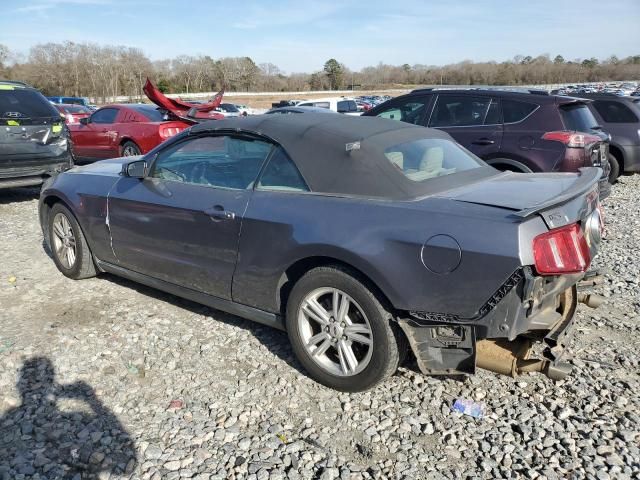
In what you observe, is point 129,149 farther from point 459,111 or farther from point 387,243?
point 387,243

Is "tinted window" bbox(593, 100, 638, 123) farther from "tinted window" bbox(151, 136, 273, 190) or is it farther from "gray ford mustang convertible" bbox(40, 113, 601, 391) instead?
"tinted window" bbox(151, 136, 273, 190)

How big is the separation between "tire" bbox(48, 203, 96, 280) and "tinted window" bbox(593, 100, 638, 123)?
32.5ft

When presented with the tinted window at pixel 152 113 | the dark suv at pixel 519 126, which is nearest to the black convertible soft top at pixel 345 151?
the dark suv at pixel 519 126

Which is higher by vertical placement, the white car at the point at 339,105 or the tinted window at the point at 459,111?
the tinted window at the point at 459,111

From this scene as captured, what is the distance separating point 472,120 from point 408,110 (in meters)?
0.99

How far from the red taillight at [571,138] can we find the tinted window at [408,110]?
176cm

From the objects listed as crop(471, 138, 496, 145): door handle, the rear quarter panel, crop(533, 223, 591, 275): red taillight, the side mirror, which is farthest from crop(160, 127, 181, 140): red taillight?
crop(533, 223, 591, 275): red taillight

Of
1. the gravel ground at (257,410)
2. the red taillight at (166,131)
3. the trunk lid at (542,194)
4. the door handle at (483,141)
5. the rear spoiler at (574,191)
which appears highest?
the rear spoiler at (574,191)

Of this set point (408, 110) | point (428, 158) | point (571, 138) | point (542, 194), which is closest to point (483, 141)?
point (571, 138)

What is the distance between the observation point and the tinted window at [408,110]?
7.54 meters

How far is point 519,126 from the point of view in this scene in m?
6.70

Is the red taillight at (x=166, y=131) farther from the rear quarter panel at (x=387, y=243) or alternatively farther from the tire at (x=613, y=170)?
the tire at (x=613, y=170)

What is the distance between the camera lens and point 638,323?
3.95 meters

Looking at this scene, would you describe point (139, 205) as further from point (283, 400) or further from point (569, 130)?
point (569, 130)
